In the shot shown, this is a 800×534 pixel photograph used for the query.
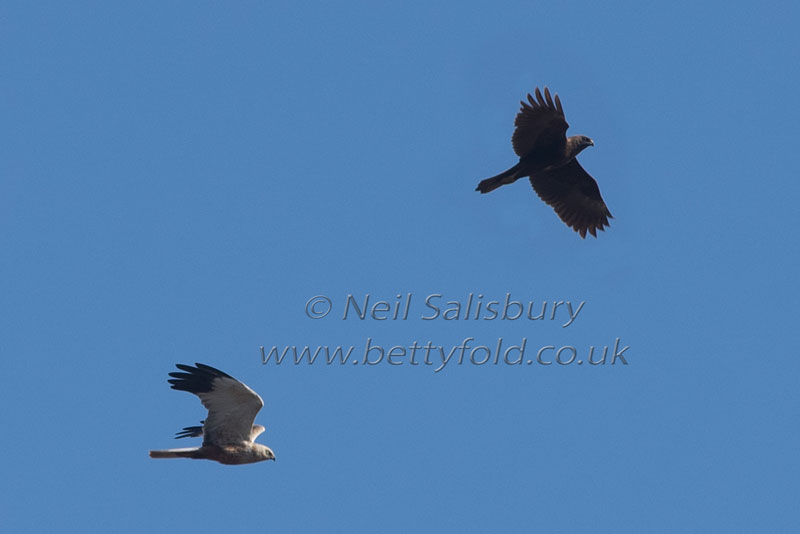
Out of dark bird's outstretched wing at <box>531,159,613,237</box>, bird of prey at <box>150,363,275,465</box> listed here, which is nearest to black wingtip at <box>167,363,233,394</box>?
bird of prey at <box>150,363,275,465</box>

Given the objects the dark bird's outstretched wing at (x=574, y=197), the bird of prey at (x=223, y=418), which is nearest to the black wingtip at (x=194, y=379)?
the bird of prey at (x=223, y=418)

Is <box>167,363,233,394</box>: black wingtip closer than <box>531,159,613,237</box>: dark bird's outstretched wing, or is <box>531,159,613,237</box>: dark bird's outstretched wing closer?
<box>167,363,233,394</box>: black wingtip

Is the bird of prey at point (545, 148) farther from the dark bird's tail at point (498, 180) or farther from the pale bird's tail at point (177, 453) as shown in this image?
the pale bird's tail at point (177, 453)

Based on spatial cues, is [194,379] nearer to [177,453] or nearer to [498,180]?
[177,453]

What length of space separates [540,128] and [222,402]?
7.78 m

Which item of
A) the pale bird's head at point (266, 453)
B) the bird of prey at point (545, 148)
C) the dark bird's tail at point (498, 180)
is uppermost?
the bird of prey at point (545, 148)

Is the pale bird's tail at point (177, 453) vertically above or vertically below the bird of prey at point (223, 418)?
below

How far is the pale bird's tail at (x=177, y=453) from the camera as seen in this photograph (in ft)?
66.3

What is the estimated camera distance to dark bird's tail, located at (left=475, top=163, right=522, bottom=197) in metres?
24.3

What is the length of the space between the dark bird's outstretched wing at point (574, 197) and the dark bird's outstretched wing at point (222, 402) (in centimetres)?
823

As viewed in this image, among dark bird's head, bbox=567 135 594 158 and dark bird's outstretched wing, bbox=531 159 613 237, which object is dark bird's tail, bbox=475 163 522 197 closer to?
dark bird's head, bbox=567 135 594 158

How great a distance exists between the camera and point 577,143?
80.5 feet

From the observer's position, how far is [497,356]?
81.6 feet

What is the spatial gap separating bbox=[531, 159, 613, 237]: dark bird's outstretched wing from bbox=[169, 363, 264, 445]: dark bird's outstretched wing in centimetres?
823
